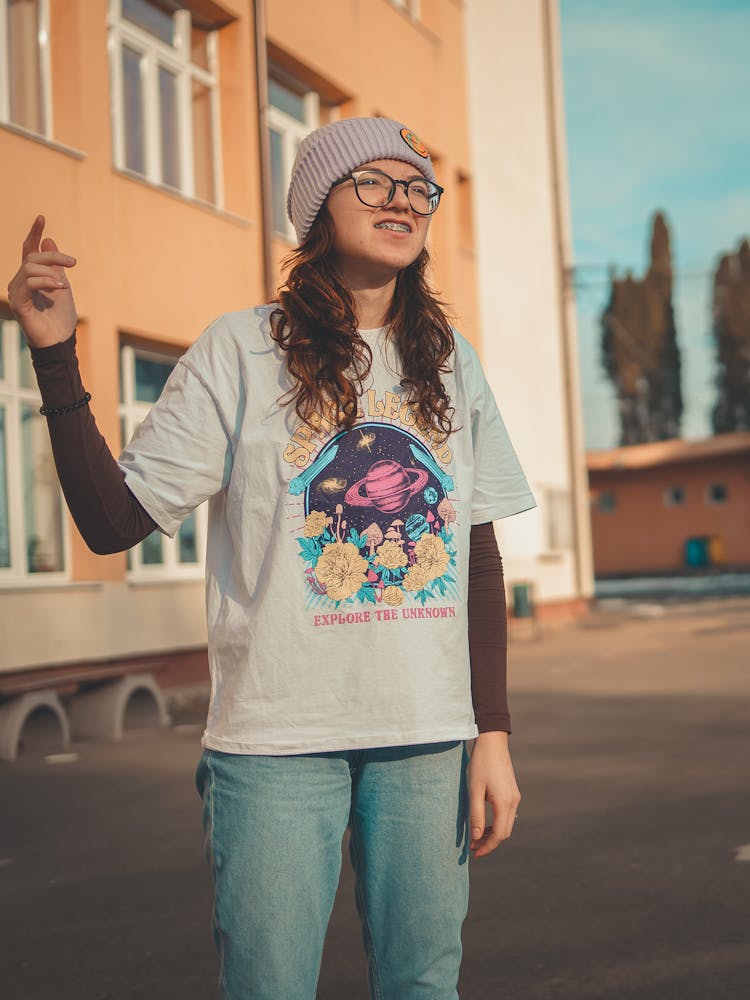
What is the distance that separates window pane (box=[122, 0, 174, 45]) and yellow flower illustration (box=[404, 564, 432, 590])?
38.7 ft

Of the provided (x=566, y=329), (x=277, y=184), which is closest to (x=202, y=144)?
(x=277, y=184)

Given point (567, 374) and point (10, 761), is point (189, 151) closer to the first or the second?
point (10, 761)

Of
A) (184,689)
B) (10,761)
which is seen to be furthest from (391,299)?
(184,689)

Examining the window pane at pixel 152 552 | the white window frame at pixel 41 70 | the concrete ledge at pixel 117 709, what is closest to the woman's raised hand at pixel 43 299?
the concrete ledge at pixel 117 709

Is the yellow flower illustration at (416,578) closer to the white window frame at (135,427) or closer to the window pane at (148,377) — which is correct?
the white window frame at (135,427)

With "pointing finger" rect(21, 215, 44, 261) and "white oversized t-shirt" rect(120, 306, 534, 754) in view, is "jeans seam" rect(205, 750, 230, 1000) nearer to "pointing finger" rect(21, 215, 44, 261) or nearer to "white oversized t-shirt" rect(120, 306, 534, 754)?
"white oversized t-shirt" rect(120, 306, 534, 754)

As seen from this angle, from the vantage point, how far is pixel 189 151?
1367 cm

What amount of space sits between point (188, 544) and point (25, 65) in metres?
4.80

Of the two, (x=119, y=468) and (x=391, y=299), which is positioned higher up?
(x=391, y=299)

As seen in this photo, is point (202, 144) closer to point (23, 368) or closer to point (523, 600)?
point (23, 368)

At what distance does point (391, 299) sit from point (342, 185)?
214 mm

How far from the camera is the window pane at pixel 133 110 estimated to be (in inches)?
496

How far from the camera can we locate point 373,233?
2.21m

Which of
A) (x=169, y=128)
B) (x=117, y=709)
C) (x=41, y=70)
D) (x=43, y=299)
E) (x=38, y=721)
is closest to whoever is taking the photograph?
(x=43, y=299)
